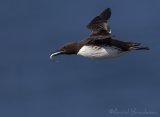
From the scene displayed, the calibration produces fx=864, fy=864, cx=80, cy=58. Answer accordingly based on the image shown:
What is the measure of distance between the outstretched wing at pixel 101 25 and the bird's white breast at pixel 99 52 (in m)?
1.00

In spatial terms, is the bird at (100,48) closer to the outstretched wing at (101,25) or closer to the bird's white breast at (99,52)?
the bird's white breast at (99,52)

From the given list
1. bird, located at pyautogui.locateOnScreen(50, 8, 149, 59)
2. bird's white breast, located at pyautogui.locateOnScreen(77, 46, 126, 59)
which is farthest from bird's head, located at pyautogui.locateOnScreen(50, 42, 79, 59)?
bird's white breast, located at pyautogui.locateOnScreen(77, 46, 126, 59)

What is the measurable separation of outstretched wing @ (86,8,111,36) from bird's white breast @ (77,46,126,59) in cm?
100

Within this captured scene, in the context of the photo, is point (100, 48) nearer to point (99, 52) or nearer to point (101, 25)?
point (99, 52)

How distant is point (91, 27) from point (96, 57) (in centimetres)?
271

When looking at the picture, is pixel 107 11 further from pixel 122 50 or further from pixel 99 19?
pixel 122 50

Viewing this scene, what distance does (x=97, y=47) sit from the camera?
2930 centimetres

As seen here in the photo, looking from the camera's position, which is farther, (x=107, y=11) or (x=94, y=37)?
(x=107, y=11)

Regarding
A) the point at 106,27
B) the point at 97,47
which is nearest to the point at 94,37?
the point at 97,47

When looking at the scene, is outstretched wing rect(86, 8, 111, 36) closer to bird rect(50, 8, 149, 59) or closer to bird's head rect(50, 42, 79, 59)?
bird rect(50, 8, 149, 59)

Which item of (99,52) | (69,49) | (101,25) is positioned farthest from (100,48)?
(101,25)

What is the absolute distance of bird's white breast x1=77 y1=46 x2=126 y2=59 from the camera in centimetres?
2912

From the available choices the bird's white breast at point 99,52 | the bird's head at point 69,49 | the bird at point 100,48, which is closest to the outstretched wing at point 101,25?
the bird at point 100,48

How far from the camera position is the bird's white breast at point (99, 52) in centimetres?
2912
